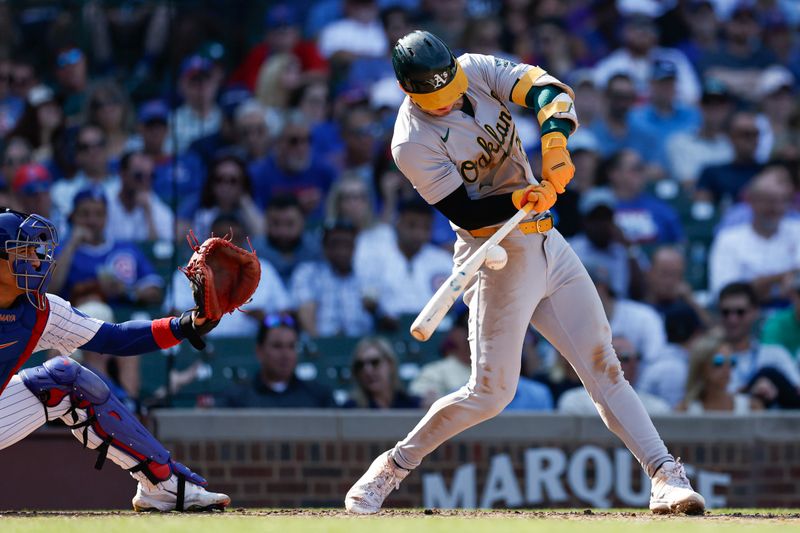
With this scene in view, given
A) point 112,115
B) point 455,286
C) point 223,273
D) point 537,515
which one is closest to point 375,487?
point 537,515

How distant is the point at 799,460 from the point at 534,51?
4517 mm

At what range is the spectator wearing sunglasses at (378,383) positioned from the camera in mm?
8422

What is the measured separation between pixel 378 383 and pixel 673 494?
11.8 ft

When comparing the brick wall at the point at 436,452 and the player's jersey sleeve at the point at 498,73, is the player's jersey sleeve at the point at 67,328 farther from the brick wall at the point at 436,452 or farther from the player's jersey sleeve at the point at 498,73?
the brick wall at the point at 436,452

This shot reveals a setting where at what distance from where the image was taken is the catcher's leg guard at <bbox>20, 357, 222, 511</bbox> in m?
5.03

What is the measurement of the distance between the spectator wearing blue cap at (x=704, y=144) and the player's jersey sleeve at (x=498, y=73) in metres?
5.55

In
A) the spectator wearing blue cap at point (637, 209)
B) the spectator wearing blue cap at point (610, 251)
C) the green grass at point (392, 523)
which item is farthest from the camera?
the spectator wearing blue cap at point (637, 209)

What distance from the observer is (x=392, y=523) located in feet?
14.9

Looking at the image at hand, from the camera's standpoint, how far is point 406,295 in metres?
9.23

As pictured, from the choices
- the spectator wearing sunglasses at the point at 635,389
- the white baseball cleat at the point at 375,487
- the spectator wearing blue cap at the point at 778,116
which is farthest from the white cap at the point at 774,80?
the white baseball cleat at the point at 375,487

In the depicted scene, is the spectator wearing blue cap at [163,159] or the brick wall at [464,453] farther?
the spectator wearing blue cap at [163,159]

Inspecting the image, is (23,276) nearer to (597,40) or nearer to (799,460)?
(799,460)

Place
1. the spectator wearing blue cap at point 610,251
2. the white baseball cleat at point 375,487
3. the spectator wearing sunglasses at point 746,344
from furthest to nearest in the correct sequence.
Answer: the spectator wearing blue cap at point 610,251 → the spectator wearing sunglasses at point 746,344 → the white baseball cleat at point 375,487

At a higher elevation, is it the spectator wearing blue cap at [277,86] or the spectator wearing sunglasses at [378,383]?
the spectator wearing blue cap at [277,86]
